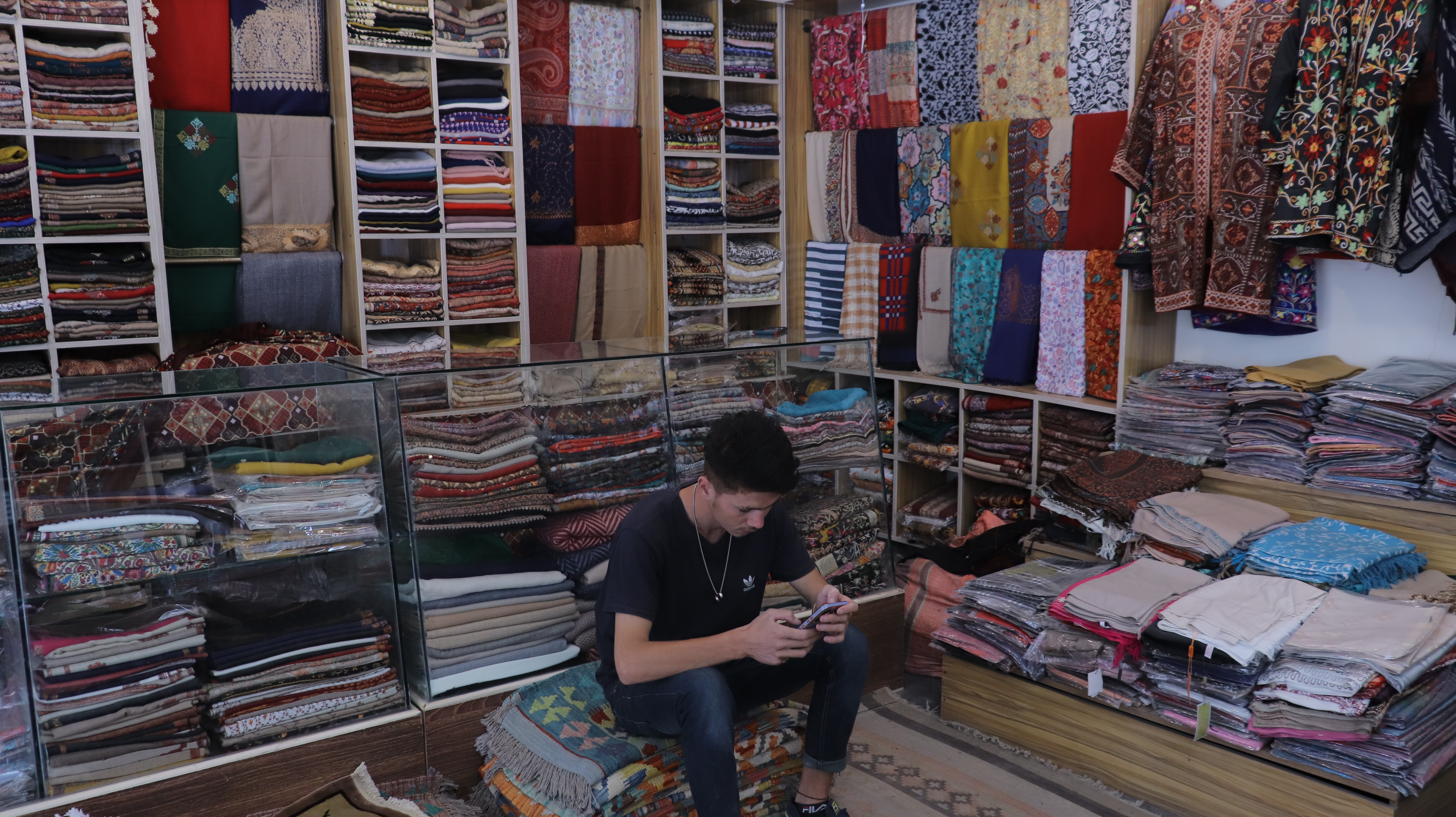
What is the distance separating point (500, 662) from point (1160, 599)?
69.0 inches

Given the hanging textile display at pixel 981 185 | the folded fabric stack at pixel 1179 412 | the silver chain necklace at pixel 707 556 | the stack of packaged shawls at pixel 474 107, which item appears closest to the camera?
the silver chain necklace at pixel 707 556

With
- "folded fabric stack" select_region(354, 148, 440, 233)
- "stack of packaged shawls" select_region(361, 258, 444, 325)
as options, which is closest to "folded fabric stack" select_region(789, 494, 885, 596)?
"stack of packaged shawls" select_region(361, 258, 444, 325)

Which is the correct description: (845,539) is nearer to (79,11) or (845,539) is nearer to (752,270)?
(752,270)

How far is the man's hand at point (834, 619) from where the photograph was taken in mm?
2289

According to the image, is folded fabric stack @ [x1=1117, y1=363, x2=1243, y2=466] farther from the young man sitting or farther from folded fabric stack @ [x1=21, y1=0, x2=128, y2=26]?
folded fabric stack @ [x1=21, y1=0, x2=128, y2=26]

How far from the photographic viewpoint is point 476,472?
8.73 feet

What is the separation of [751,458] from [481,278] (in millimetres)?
2489

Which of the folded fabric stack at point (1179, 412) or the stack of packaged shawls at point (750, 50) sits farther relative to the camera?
the stack of packaged shawls at point (750, 50)

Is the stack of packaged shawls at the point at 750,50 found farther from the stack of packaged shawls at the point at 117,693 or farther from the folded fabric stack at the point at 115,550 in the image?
the stack of packaged shawls at the point at 117,693

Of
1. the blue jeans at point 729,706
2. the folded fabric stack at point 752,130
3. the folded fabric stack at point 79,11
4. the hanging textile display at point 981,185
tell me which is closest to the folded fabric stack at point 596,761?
the blue jeans at point 729,706

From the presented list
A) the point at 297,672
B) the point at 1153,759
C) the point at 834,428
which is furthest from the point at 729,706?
the point at 1153,759

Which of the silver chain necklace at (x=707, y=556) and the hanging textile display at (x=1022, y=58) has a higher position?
the hanging textile display at (x=1022, y=58)

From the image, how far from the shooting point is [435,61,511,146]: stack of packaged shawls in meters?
4.17

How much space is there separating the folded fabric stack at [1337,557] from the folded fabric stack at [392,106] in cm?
322
